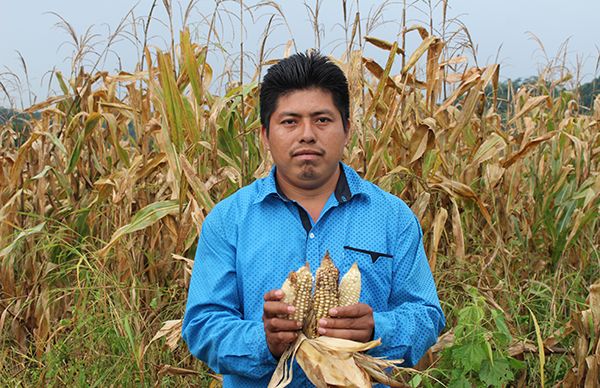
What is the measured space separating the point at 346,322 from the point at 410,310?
0.26 m

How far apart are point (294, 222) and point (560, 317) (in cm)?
183

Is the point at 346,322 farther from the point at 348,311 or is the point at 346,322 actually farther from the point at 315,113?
the point at 315,113

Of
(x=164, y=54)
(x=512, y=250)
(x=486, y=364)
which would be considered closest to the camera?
(x=486, y=364)

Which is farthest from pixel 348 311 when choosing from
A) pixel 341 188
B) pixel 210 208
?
pixel 210 208

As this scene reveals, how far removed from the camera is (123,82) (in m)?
3.80

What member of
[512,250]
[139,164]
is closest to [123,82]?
[139,164]

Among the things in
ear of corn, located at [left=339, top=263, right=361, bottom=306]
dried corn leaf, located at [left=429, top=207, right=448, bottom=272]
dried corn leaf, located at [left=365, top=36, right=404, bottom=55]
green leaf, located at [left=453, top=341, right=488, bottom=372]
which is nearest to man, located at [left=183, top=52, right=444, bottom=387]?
ear of corn, located at [left=339, top=263, right=361, bottom=306]

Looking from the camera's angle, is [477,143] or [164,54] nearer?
[164,54]

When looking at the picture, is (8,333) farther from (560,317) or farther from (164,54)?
(560,317)

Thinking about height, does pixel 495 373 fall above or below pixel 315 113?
below

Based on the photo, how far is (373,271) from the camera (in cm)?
185

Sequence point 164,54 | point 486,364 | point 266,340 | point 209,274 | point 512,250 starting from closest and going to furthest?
1. point 266,340
2. point 209,274
3. point 486,364
4. point 164,54
5. point 512,250

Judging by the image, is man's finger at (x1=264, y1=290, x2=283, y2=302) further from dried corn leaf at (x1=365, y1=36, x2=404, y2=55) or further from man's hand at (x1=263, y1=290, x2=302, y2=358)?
dried corn leaf at (x1=365, y1=36, x2=404, y2=55)

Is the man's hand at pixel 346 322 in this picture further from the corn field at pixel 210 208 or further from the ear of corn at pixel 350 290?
the corn field at pixel 210 208
